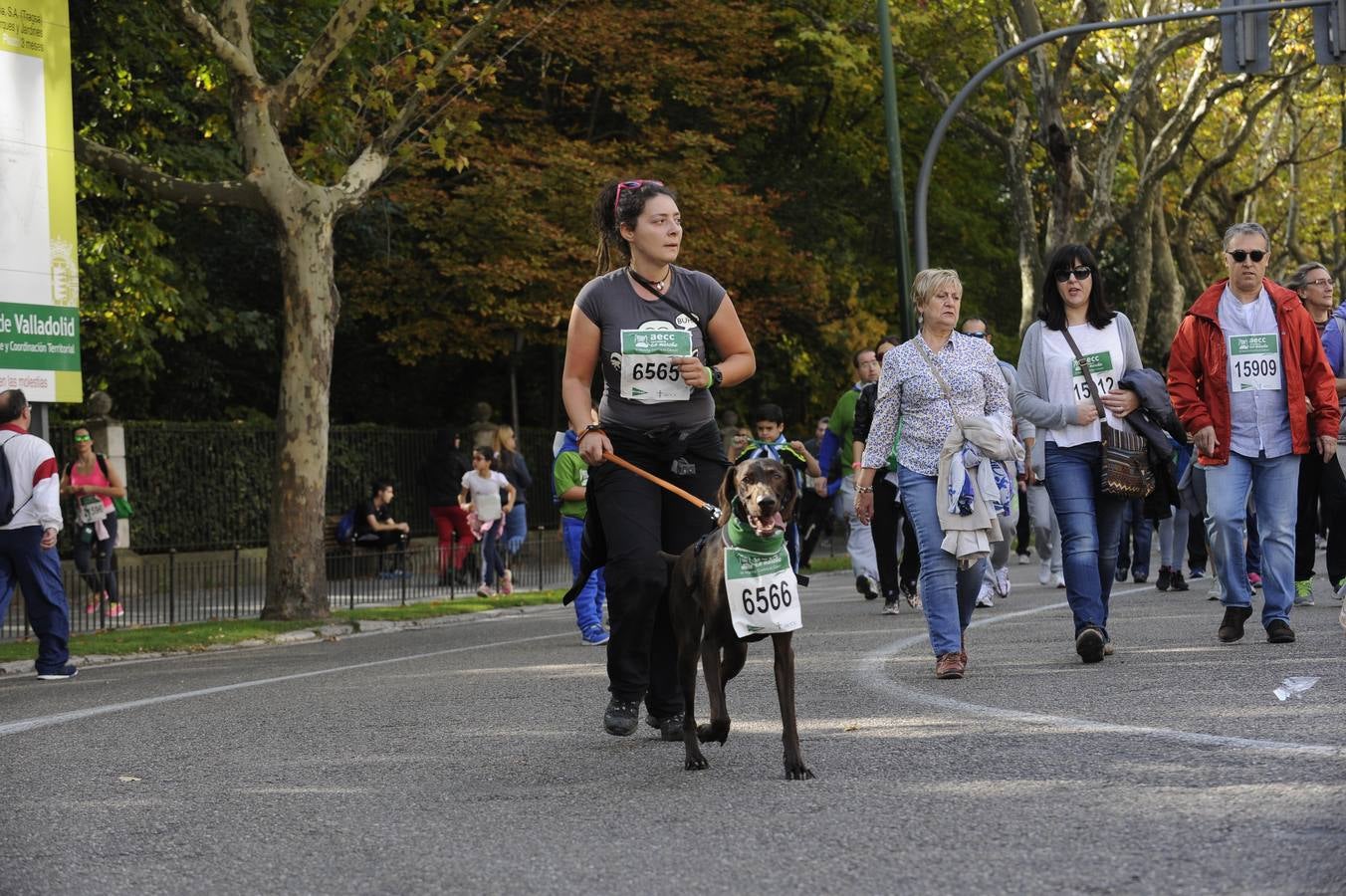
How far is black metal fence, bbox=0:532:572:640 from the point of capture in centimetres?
1862

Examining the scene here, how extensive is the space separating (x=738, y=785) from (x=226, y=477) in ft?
73.7

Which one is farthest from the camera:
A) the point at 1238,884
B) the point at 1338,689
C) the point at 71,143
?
the point at 71,143

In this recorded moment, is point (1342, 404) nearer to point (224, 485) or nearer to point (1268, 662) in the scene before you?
point (1268, 662)

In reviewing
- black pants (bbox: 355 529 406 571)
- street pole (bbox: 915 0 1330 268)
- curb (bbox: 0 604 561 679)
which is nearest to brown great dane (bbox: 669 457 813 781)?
curb (bbox: 0 604 561 679)

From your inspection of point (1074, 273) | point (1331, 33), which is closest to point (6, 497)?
point (1074, 273)

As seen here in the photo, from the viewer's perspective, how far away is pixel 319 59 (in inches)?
744

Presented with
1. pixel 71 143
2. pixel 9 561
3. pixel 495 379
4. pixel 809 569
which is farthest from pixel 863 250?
pixel 9 561

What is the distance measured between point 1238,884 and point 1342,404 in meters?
8.69

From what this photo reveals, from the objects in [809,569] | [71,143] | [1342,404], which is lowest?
[809,569]

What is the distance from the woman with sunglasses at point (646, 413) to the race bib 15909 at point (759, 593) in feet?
2.56

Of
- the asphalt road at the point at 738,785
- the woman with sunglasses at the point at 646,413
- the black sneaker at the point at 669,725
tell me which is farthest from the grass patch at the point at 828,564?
the woman with sunglasses at the point at 646,413

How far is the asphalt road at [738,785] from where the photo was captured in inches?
205

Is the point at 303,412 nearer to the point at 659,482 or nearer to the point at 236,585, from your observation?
the point at 236,585

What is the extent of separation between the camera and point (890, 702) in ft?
28.6
